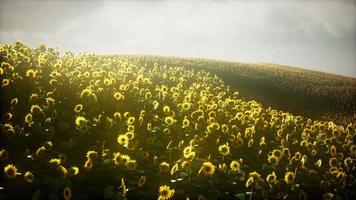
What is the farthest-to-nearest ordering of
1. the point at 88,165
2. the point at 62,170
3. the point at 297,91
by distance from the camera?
the point at 297,91, the point at 88,165, the point at 62,170

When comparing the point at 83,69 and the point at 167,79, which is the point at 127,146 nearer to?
the point at 83,69

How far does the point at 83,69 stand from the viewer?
1339 cm

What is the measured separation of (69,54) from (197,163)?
1201 centimetres

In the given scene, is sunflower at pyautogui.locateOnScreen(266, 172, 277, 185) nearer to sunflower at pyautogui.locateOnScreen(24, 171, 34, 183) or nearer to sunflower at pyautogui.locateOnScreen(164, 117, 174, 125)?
sunflower at pyautogui.locateOnScreen(164, 117, 174, 125)

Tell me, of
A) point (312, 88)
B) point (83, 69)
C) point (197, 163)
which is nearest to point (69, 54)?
point (83, 69)

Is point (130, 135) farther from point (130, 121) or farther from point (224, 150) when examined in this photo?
point (224, 150)

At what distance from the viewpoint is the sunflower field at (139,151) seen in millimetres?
5801

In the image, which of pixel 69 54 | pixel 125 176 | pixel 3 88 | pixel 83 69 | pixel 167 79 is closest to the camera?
pixel 125 176

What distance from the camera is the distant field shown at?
2500 cm

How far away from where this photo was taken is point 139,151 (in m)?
7.12

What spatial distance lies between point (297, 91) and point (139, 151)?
24.7m

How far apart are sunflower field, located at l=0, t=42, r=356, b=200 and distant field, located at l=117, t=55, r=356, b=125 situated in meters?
13.6

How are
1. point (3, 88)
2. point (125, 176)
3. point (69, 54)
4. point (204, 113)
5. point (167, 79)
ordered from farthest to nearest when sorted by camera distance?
point (167, 79) < point (69, 54) < point (204, 113) < point (3, 88) < point (125, 176)

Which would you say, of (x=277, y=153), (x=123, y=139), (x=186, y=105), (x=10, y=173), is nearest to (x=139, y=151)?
(x=123, y=139)
